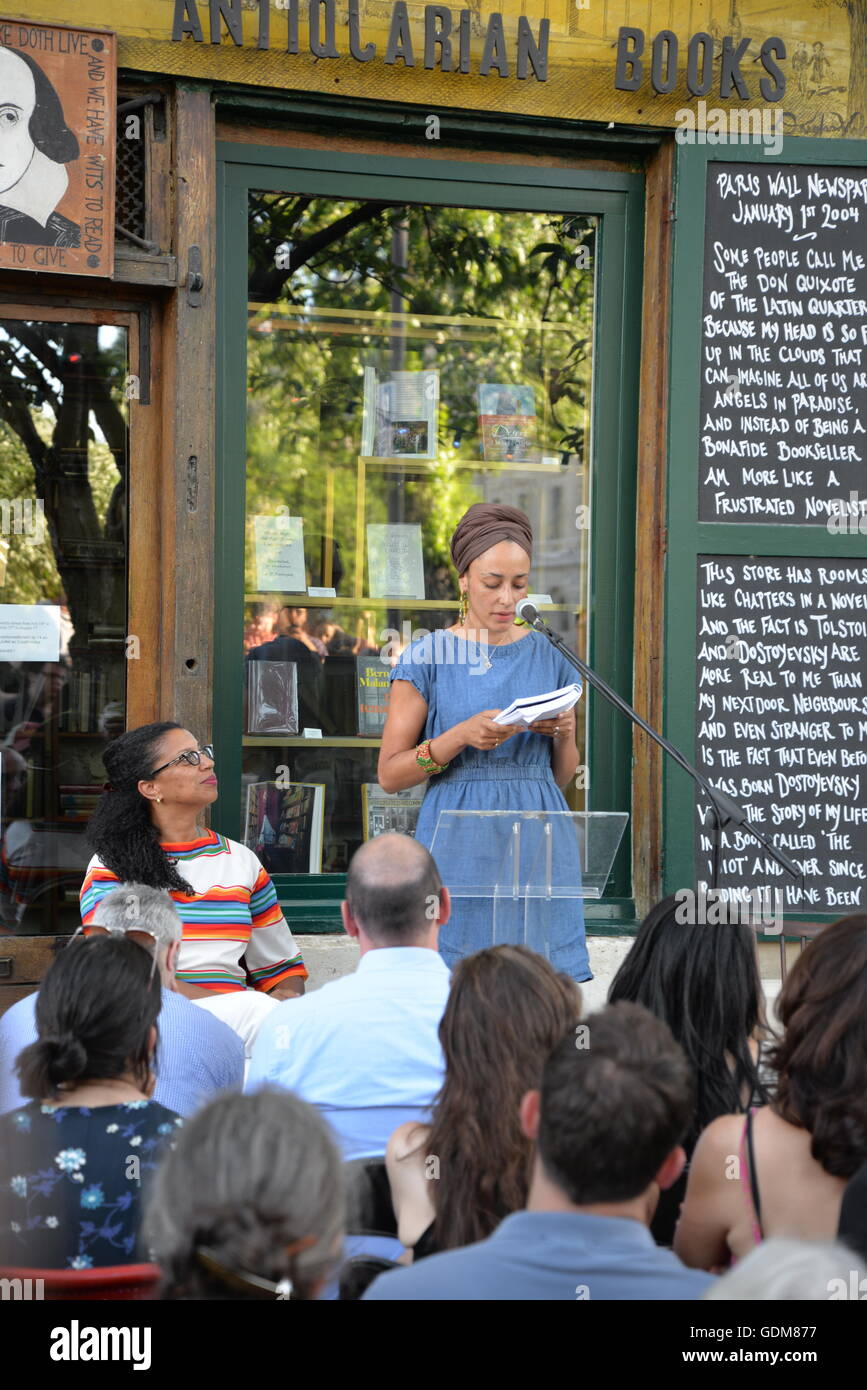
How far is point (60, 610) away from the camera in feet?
15.3

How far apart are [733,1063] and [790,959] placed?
2477 millimetres

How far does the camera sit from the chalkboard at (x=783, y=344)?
478 cm

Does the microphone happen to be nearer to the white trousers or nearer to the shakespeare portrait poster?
the white trousers

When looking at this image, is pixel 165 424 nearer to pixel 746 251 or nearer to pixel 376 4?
pixel 376 4

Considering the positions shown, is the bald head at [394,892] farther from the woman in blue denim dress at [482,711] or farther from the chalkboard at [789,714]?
the chalkboard at [789,714]

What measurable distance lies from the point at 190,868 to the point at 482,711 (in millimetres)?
911

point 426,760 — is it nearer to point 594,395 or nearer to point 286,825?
point 286,825

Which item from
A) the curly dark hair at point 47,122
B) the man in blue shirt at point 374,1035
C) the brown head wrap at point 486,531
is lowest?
the man in blue shirt at point 374,1035

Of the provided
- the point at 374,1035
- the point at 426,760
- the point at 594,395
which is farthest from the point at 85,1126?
the point at 594,395

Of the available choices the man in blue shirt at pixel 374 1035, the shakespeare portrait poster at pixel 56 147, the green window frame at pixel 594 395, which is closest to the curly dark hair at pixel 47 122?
the shakespeare portrait poster at pixel 56 147

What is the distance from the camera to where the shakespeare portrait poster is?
166 inches

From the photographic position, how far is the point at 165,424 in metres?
4.56

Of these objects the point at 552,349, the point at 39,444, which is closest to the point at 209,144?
the point at 39,444

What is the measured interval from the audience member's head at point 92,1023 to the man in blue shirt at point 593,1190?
0.73m
